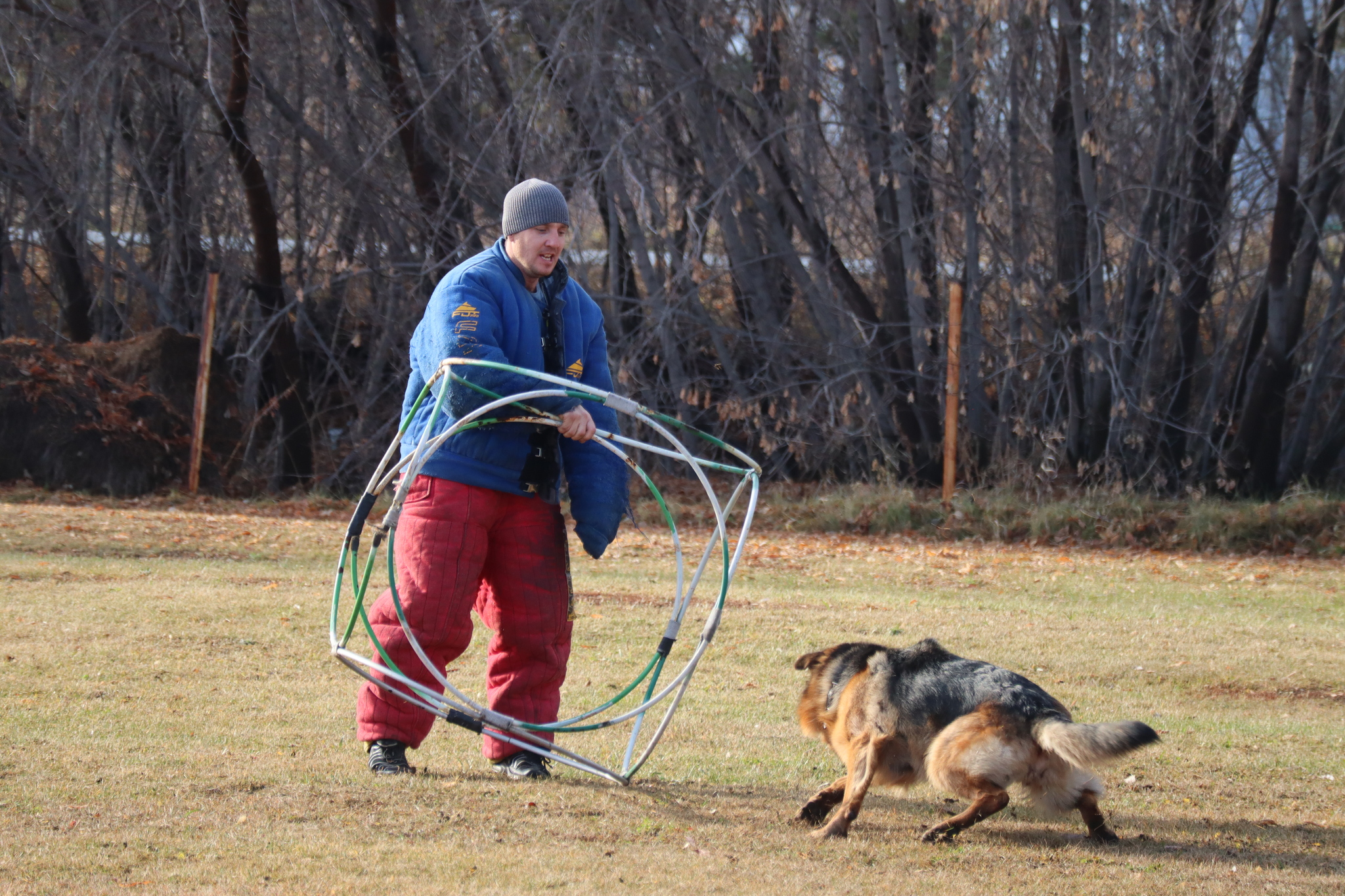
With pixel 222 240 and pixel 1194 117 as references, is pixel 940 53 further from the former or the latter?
pixel 222 240

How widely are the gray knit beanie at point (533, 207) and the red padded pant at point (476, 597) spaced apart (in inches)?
35.1

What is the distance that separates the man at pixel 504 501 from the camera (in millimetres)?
4078

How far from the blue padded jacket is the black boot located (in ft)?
2.90

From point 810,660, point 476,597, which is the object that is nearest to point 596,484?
point 476,597

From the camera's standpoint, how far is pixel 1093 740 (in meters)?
3.44

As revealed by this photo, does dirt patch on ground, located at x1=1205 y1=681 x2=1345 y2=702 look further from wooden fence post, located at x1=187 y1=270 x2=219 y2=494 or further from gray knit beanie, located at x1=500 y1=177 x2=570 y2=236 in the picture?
wooden fence post, located at x1=187 y1=270 x2=219 y2=494

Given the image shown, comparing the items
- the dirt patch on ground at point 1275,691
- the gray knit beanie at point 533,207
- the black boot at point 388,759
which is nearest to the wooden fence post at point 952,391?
the dirt patch on ground at point 1275,691

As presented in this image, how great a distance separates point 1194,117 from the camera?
13500 millimetres

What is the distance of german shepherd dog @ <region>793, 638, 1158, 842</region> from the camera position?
11.8ft

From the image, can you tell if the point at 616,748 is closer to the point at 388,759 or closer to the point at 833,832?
the point at 388,759

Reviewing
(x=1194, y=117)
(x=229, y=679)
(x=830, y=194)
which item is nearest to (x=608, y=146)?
(x=830, y=194)

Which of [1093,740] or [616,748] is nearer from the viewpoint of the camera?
[1093,740]

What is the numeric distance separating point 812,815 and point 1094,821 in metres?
0.82

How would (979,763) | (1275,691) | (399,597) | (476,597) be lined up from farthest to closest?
(1275,691) → (476,597) → (399,597) → (979,763)
